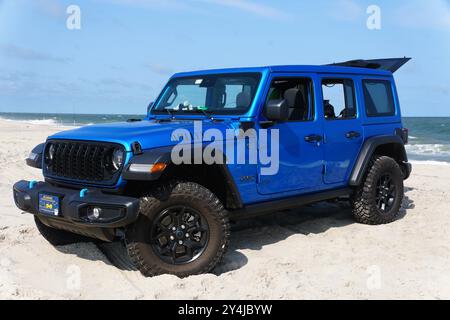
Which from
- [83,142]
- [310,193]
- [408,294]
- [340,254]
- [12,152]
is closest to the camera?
[408,294]

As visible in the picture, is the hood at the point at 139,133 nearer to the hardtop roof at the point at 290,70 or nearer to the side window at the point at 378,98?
the hardtop roof at the point at 290,70

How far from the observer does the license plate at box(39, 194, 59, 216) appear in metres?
3.90

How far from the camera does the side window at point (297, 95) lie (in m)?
4.95

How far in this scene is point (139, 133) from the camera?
3.96 m

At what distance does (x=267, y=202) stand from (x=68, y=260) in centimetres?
195

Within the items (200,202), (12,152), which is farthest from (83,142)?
(12,152)

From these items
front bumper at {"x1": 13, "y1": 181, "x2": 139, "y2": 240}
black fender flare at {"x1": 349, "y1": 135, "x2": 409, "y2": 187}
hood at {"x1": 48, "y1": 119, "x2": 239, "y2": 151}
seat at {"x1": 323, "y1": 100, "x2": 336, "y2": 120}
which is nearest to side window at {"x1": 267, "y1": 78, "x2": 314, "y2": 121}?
seat at {"x1": 323, "y1": 100, "x2": 336, "y2": 120}

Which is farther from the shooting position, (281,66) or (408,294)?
(281,66)

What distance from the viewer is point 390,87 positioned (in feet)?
21.3

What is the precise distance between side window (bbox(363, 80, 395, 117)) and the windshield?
1936 mm

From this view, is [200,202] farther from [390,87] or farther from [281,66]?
[390,87]

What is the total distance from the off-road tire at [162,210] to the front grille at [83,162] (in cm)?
39

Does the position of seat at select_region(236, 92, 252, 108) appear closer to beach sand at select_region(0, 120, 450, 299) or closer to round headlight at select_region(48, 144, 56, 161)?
beach sand at select_region(0, 120, 450, 299)

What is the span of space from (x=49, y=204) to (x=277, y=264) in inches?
81.0
